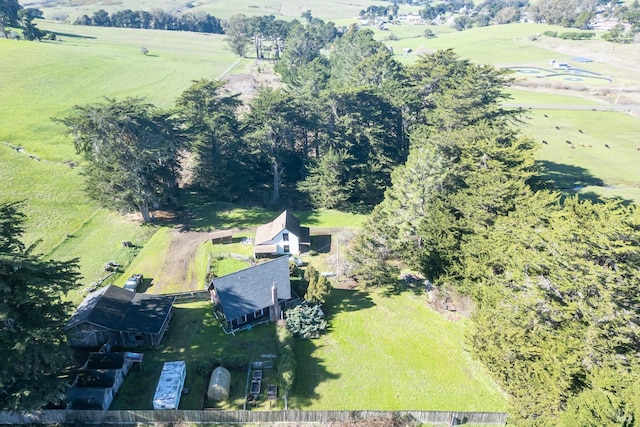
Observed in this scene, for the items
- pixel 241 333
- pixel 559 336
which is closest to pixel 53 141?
pixel 241 333

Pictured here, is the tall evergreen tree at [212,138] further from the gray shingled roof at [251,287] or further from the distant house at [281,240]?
the gray shingled roof at [251,287]

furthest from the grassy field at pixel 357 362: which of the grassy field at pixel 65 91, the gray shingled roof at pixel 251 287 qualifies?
the grassy field at pixel 65 91

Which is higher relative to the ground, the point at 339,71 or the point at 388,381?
the point at 339,71

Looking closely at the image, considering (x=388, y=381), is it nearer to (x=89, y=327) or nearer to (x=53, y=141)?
(x=89, y=327)

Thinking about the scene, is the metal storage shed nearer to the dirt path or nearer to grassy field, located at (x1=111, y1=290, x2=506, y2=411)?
grassy field, located at (x1=111, y1=290, x2=506, y2=411)

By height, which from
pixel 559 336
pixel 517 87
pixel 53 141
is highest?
pixel 517 87

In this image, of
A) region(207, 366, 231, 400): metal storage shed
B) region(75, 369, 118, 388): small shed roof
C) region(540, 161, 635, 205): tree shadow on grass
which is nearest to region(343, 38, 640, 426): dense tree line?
region(207, 366, 231, 400): metal storage shed

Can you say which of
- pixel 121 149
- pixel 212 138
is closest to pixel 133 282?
pixel 121 149
